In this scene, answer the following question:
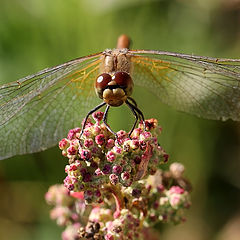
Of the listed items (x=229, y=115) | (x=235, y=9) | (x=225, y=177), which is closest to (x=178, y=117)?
(x=225, y=177)

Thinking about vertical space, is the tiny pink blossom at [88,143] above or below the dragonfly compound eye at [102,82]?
below

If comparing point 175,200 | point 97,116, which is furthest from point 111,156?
point 175,200

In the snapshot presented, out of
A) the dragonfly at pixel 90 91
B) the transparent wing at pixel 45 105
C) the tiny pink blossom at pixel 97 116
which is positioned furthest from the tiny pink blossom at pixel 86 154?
the transparent wing at pixel 45 105

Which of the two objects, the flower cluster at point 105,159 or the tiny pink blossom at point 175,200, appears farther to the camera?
the tiny pink blossom at point 175,200

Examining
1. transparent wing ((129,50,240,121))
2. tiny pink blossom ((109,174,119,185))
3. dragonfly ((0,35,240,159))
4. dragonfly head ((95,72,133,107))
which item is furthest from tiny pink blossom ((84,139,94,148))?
transparent wing ((129,50,240,121))

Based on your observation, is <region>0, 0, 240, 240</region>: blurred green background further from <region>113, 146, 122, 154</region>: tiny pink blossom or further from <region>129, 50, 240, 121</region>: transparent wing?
<region>113, 146, 122, 154</region>: tiny pink blossom

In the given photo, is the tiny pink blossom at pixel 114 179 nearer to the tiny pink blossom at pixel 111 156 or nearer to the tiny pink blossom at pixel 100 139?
the tiny pink blossom at pixel 111 156

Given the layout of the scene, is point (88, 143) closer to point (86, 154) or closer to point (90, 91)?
point (86, 154)

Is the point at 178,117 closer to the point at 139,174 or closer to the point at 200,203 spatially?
the point at 200,203
